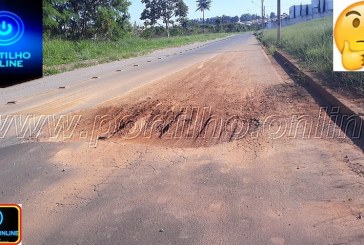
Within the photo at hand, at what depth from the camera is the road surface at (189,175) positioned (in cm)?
309

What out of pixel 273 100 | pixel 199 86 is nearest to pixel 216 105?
pixel 273 100

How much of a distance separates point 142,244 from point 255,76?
30.0ft

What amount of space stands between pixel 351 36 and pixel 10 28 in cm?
695

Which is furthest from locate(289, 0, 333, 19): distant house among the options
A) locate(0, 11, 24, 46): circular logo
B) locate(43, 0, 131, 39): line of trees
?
locate(0, 11, 24, 46): circular logo

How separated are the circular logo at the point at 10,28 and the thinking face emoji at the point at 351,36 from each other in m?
6.50

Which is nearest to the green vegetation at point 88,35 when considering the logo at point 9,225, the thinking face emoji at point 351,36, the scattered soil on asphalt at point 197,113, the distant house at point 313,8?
the scattered soil on asphalt at point 197,113

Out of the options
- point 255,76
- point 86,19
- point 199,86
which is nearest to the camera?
point 199,86

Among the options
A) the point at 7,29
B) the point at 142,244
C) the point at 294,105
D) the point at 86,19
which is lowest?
the point at 142,244

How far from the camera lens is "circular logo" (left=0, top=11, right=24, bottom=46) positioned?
5.63 metres

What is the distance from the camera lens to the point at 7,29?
240 inches

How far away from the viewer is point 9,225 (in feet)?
7.88

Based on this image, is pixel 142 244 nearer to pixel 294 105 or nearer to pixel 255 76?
pixel 294 105

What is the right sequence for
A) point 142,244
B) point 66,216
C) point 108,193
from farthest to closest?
point 108,193 < point 66,216 < point 142,244

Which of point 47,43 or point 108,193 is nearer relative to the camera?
point 108,193
